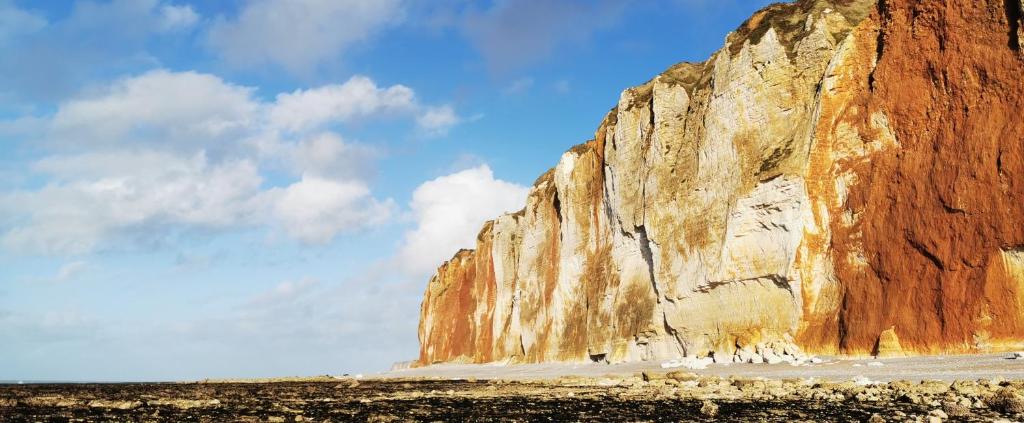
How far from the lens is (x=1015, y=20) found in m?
24.9

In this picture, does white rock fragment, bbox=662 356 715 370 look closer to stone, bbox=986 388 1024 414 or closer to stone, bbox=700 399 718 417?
A: stone, bbox=700 399 718 417

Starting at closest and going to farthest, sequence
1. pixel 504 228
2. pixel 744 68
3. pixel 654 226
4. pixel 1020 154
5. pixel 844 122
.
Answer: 1. pixel 1020 154
2. pixel 844 122
3. pixel 744 68
4. pixel 654 226
5. pixel 504 228

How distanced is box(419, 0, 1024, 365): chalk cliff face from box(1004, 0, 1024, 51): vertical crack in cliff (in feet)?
0.16

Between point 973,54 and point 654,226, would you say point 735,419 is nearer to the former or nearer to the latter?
point 973,54

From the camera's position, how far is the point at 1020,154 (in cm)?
2372

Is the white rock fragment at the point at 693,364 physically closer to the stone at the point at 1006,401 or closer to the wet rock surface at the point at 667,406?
the wet rock surface at the point at 667,406

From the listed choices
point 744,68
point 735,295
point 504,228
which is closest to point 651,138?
point 744,68

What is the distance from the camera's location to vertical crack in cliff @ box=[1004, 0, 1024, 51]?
80.3 ft

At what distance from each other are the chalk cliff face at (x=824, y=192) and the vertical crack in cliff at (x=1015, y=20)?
5 centimetres

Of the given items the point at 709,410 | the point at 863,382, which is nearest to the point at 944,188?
the point at 863,382

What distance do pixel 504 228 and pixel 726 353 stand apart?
36.0m

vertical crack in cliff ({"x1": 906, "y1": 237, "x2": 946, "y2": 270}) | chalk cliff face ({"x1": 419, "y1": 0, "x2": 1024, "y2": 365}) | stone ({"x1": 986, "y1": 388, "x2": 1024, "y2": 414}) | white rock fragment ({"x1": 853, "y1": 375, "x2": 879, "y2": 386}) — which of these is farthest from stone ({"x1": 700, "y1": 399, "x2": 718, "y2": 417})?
vertical crack in cliff ({"x1": 906, "y1": 237, "x2": 946, "y2": 270})

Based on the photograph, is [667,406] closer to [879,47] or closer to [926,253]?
[926,253]

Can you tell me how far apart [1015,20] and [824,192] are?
8.83 metres
